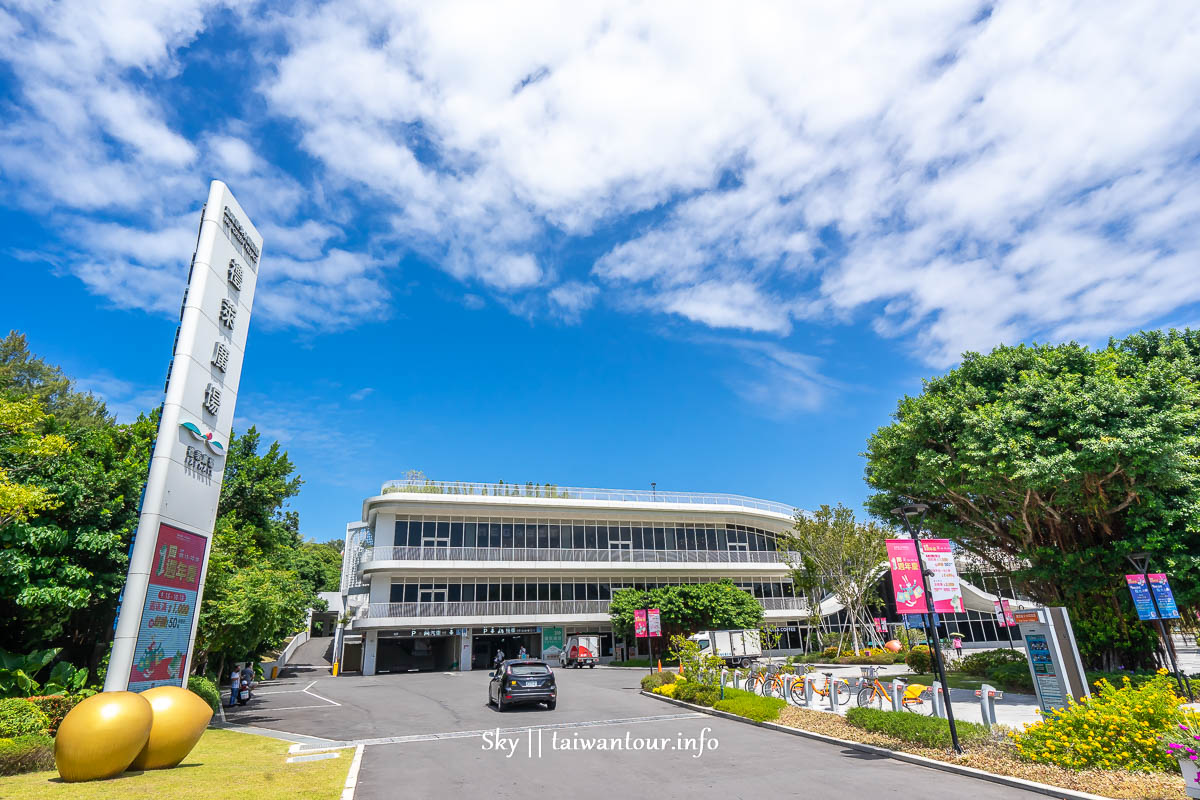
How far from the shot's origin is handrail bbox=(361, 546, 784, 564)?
4153 centimetres

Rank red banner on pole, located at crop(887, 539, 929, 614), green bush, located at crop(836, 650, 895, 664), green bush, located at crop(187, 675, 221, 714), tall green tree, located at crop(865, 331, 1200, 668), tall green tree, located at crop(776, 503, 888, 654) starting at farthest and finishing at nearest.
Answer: tall green tree, located at crop(776, 503, 888, 654) → green bush, located at crop(836, 650, 895, 664) → green bush, located at crop(187, 675, 221, 714) → tall green tree, located at crop(865, 331, 1200, 668) → red banner on pole, located at crop(887, 539, 929, 614)

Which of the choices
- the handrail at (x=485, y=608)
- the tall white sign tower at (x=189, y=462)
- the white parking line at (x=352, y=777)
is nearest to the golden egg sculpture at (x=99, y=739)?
the tall white sign tower at (x=189, y=462)

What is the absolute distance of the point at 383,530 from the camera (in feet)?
138

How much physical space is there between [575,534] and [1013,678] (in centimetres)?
2938

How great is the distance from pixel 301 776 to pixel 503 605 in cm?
3300

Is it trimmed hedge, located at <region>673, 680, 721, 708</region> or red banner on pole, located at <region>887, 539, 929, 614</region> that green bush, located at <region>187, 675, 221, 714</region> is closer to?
trimmed hedge, located at <region>673, 680, 721, 708</region>

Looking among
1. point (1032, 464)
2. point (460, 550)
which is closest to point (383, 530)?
point (460, 550)

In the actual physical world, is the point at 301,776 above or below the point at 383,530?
below

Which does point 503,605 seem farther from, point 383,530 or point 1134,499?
point 1134,499

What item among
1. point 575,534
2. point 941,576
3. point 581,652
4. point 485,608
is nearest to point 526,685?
point 941,576

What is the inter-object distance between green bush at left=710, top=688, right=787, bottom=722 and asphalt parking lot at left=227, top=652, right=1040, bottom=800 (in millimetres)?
421

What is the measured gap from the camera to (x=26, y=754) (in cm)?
1116

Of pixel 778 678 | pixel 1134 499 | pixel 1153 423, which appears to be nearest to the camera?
pixel 1153 423

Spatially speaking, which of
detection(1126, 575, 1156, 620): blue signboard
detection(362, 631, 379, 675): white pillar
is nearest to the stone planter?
detection(1126, 575, 1156, 620): blue signboard
